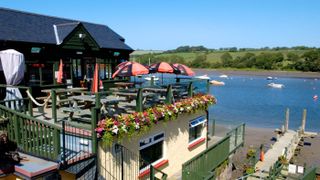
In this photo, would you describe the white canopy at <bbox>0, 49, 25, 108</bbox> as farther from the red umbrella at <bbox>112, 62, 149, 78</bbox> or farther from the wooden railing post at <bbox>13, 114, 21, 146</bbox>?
the red umbrella at <bbox>112, 62, 149, 78</bbox>

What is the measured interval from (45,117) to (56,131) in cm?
367

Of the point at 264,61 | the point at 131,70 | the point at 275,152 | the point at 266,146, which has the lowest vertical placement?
the point at 266,146

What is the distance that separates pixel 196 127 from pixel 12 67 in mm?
8690

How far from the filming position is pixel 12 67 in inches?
379

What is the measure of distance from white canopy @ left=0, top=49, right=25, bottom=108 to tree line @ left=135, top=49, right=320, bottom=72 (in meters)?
104

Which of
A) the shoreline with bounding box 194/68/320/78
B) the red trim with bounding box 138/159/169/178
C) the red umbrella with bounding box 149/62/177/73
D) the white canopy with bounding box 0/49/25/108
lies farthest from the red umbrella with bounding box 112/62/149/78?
the shoreline with bounding box 194/68/320/78

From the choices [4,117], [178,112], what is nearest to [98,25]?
[178,112]

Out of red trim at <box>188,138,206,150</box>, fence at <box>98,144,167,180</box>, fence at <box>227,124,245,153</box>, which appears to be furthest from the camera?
fence at <box>227,124,245,153</box>

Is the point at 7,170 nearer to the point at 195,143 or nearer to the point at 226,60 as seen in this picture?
the point at 195,143

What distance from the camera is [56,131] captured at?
286 inches

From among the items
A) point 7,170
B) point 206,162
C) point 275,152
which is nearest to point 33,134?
point 7,170

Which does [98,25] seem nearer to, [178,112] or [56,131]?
[178,112]

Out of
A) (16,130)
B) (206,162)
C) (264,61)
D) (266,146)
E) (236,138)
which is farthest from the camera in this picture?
(264,61)

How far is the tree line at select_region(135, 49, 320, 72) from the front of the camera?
12900 centimetres
